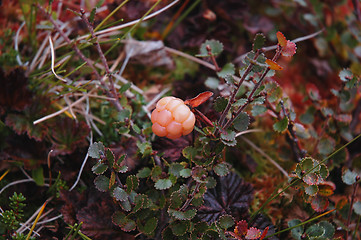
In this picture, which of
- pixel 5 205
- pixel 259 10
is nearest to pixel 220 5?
pixel 259 10

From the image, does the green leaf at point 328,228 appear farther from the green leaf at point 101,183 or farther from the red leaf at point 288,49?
the green leaf at point 101,183

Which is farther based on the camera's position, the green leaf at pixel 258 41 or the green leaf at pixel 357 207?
the green leaf at pixel 357 207

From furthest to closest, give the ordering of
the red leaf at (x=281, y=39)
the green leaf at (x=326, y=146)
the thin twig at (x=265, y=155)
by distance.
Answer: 1. the thin twig at (x=265, y=155)
2. the green leaf at (x=326, y=146)
3. the red leaf at (x=281, y=39)

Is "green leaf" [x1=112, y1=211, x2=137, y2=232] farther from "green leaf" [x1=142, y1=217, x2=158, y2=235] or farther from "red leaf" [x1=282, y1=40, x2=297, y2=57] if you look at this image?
"red leaf" [x1=282, y1=40, x2=297, y2=57]

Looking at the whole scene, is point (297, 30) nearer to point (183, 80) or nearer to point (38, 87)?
point (183, 80)

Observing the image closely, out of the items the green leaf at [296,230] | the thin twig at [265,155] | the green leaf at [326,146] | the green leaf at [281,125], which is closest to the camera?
the green leaf at [296,230]

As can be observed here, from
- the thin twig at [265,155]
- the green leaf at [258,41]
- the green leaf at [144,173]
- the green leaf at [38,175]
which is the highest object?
the green leaf at [258,41]

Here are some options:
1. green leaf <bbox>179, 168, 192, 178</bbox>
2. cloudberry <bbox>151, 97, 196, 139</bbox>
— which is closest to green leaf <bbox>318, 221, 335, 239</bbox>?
green leaf <bbox>179, 168, 192, 178</bbox>

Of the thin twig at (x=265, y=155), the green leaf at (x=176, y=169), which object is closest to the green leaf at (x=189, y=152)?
the green leaf at (x=176, y=169)
